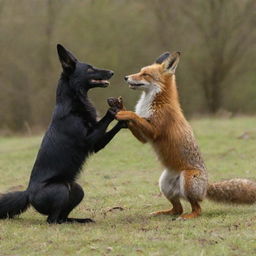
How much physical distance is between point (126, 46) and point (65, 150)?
2613 cm

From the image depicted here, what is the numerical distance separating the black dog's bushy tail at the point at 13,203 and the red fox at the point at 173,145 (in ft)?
6.17

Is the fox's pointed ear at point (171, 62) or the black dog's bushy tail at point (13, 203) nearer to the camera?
the black dog's bushy tail at point (13, 203)

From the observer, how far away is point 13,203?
806 centimetres

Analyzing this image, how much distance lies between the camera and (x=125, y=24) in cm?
3409

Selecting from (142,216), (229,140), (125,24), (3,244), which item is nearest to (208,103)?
(125,24)

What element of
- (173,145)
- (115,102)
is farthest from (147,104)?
(173,145)

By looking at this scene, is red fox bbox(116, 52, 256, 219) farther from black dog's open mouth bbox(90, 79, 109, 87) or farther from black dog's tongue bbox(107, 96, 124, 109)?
black dog's open mouth bbox(90, 79, 109, 87)

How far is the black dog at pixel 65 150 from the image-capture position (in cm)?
778

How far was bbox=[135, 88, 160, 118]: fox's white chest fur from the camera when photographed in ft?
27.4

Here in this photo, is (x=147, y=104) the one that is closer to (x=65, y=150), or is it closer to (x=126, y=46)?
(x=65, y=150)

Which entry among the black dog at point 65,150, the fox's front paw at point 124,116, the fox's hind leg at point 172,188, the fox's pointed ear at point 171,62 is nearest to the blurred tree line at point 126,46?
the fox's pointed ear at point 171,62

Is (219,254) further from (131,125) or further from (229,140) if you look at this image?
(229,140)

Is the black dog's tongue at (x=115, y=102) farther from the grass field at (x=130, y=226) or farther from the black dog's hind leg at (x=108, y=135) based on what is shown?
the grass field at (x=130, y=226)

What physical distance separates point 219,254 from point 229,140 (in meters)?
14.2
